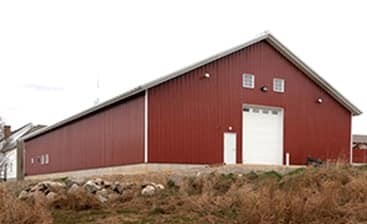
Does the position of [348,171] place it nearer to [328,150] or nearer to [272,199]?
[272,199]

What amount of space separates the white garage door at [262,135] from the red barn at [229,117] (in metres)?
0.05

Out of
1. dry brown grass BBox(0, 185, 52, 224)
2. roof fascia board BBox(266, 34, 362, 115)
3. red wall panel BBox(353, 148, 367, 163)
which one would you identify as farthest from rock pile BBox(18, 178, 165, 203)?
red wall panel BBox(353, 148, 367, 163)

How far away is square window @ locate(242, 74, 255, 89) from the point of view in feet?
75.8

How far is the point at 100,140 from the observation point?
2486cm

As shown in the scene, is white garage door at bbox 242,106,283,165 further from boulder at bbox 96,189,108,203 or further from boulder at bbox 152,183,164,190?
boulder at bbox 96,189,108,203

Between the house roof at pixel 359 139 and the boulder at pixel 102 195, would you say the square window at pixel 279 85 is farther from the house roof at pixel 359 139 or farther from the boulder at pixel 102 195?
the house roof at pixel 359 139

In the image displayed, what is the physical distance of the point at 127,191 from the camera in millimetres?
10453

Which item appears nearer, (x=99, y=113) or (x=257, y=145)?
(x=257, y=145)

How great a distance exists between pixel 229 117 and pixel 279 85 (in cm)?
357

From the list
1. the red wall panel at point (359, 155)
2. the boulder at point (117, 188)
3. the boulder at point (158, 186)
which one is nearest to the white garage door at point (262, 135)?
the red wall panel at point (359, 155)

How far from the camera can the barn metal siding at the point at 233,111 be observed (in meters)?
20.9

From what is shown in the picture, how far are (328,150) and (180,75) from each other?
29.7 feet

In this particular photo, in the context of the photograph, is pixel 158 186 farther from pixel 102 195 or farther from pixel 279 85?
pixel 279 85

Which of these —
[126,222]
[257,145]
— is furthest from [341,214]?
[257,145]
